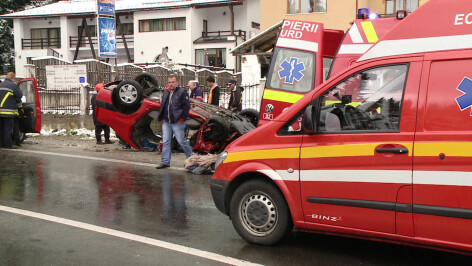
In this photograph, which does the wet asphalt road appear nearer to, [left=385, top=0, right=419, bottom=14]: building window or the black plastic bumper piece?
the black plastic bumper piece

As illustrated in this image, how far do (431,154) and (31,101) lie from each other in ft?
36.4

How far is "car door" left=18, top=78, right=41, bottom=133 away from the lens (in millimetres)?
12477

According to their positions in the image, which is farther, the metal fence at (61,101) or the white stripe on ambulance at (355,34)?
the metal fence at (61,101)

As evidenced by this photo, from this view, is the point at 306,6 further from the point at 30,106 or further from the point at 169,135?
the point at 169,135

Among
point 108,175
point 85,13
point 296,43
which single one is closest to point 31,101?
point 108,175

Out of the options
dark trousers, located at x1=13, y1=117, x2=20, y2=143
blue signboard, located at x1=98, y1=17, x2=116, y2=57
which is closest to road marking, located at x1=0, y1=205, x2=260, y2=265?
dark trousers, located at x1=13, y1=117, x2=20, y2=143

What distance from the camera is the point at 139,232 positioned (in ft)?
17.5

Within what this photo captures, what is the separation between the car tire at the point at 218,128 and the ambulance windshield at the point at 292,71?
1.20 meters

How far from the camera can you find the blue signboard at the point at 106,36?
15.3 metres

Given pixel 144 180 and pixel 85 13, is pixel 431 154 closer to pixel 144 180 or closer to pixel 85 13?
pixel 144 180

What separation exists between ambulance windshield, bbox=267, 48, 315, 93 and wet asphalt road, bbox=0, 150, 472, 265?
8.48 ft

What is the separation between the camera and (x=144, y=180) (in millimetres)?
8359

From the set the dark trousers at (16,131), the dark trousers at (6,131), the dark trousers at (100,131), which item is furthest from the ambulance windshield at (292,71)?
the dark trousers at (16,131)

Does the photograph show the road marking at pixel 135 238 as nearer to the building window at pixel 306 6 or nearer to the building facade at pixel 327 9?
the building facade at pixel 327 9
